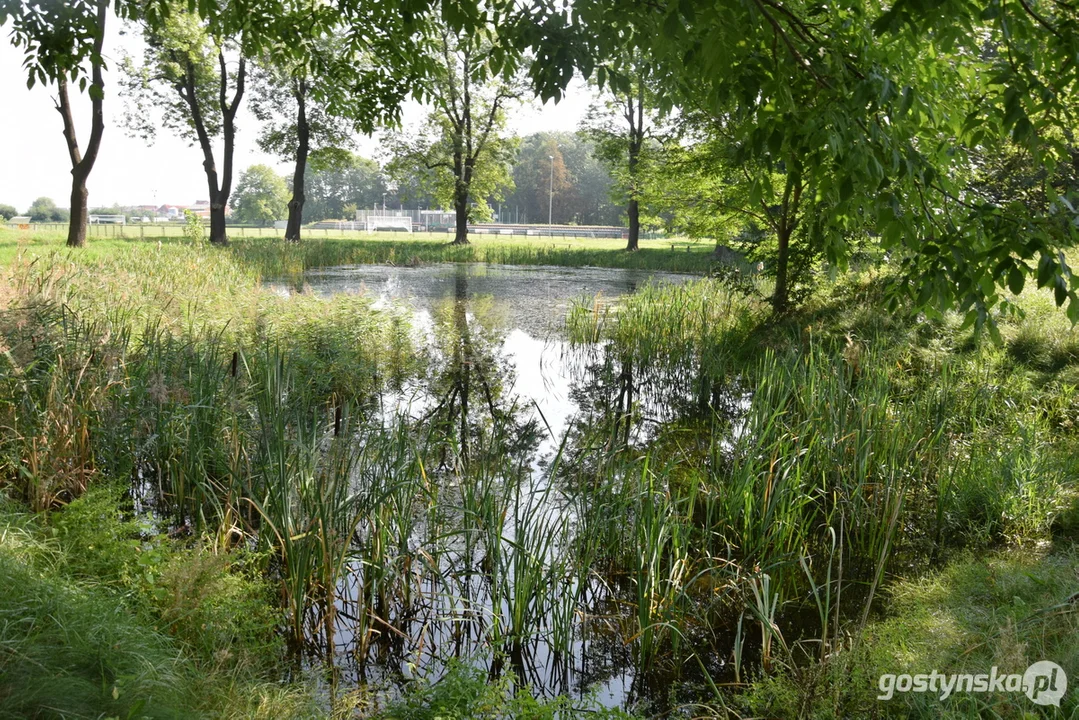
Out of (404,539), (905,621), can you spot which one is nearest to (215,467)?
(404,539)

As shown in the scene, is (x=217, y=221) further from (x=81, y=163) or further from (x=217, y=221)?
(x=81, y=163)

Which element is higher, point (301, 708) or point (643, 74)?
point (643, 74)

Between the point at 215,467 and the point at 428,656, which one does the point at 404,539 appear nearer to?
the point at 428,656

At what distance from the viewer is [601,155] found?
29547 millimetres

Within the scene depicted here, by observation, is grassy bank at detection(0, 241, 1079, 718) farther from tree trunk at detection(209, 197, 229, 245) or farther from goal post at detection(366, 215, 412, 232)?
goal post at detection(366, 215, 412, 232)

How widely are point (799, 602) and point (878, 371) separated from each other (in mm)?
2415

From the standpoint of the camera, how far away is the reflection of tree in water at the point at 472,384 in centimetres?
615

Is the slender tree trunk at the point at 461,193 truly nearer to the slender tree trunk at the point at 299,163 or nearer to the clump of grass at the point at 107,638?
the slender tree trunk at the point at 299,163

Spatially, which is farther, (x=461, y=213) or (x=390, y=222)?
(x=390, y=222)

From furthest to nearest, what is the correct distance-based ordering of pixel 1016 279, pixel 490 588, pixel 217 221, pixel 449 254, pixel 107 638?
pixel 449 254, pixel 217 221, pixel 490 588, pixel 107 638, pixel 1016 279

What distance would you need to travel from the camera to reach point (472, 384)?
8.59m

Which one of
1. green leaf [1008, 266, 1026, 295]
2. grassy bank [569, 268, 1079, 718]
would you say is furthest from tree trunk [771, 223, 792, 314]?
green leaf [1008, 266, 1026, 295]

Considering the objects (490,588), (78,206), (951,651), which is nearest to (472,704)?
(490,588)

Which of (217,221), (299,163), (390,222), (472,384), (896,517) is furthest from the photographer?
(390,222)
